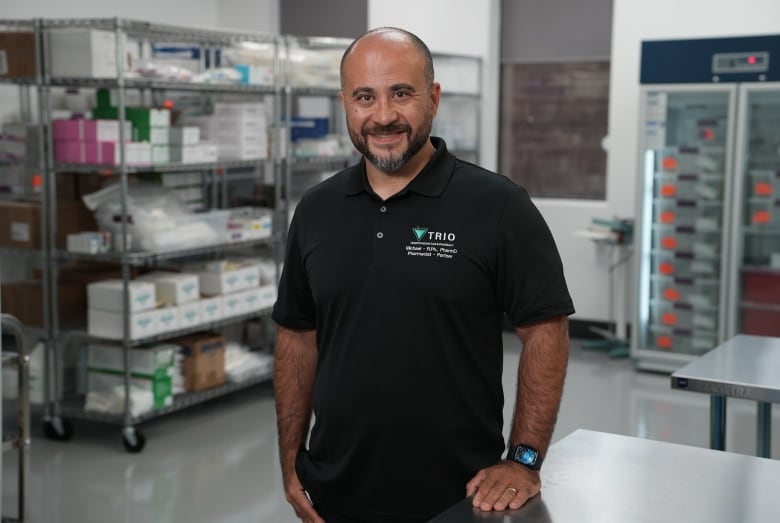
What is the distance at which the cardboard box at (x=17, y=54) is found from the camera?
5523 millimetres

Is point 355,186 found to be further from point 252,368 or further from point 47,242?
point 252,368

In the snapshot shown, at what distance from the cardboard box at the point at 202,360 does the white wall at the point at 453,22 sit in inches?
132

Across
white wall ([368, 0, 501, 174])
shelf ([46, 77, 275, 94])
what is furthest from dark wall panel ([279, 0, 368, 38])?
shelf ([46, 77, 275, 94])

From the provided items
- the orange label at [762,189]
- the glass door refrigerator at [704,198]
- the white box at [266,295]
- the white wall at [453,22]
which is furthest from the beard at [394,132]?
the white wall at [453,22]

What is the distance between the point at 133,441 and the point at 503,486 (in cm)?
378

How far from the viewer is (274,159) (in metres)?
6.53

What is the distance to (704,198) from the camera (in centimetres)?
733

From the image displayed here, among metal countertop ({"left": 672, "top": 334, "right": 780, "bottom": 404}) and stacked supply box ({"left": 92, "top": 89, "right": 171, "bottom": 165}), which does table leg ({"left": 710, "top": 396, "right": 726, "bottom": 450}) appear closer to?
metal countertop ({"left": 672, "top": 334, "right": 780, "bottom": 404})

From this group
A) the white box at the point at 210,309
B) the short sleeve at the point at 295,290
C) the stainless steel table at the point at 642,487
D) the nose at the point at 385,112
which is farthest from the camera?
the white box at the point at 210,309

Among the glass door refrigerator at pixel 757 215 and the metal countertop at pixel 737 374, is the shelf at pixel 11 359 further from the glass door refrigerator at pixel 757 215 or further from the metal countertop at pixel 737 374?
the glass door refrigerator at pixel 757 215

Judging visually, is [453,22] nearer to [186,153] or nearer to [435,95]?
[186,153]

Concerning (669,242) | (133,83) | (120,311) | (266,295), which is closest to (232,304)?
(266,295)

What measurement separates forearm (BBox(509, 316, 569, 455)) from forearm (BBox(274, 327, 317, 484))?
1.75 feet

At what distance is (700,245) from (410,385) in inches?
224
